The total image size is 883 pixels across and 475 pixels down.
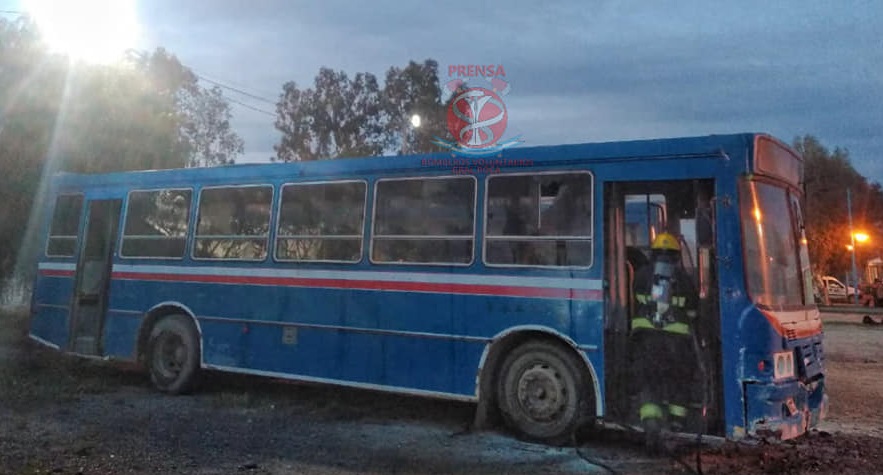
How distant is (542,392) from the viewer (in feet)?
21.2

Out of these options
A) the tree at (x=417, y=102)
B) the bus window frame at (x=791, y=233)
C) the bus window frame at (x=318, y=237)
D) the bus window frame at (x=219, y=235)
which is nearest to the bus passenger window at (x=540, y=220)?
the bus window frame at (x=791, y=233)

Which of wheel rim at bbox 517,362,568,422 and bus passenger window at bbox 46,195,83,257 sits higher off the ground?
bus passenger window at bbox 46,195,83,257

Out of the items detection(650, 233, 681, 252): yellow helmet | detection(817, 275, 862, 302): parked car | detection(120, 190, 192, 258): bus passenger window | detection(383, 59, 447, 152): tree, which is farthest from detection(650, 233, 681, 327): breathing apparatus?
detection(817, 275, 862, 302): parked car

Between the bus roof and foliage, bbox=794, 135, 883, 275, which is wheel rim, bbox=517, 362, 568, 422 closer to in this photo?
the bus roof

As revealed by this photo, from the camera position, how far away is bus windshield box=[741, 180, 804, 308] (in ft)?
18.9

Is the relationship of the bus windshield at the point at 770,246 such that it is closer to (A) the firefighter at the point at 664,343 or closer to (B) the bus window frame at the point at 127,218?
(A) the firefighter at the point at 664,343

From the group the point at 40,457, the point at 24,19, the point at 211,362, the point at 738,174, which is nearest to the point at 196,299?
the point at 211,362

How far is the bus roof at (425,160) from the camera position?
5.96 m

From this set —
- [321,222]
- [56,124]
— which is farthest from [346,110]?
[321,222]

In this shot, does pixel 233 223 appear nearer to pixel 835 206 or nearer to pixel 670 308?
pixel 670 308

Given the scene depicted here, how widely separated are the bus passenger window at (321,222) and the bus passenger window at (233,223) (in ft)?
1.02

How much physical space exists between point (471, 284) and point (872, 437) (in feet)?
14.5

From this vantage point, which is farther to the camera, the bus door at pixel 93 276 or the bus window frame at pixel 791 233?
the bus door at pixel 93 276

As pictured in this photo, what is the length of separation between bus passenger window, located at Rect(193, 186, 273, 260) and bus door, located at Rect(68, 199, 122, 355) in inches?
68.7
